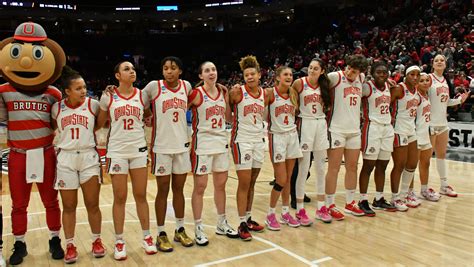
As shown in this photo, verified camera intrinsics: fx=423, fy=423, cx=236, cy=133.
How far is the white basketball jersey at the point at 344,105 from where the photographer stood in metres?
4.64

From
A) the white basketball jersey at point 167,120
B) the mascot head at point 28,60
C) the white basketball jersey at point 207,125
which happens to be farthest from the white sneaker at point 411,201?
the mascot head at point 28,60

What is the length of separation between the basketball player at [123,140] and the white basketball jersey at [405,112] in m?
3.08

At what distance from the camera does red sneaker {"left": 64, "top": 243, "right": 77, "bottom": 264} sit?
3.63m

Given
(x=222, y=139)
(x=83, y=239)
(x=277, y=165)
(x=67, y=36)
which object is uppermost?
(x=67, y=36)

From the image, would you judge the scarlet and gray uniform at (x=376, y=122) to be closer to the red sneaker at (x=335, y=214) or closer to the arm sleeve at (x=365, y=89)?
the arm sleeve at (x=365, y=89)

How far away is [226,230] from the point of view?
4.31 m

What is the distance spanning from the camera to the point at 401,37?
47.3ft

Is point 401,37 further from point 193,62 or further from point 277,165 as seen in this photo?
point 193,62

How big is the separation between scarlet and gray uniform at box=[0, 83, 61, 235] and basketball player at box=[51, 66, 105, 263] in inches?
5.1

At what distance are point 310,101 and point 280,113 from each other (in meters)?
0.40

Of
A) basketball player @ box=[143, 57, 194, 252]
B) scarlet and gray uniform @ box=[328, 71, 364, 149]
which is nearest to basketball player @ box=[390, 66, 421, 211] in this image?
scarlet and gray uniform @ box=[328, 71, 364, 149]

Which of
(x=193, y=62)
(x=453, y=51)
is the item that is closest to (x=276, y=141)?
(x=453, y=51)

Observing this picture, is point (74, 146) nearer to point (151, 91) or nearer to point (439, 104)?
point (151, 91)

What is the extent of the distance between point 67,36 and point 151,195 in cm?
2285
